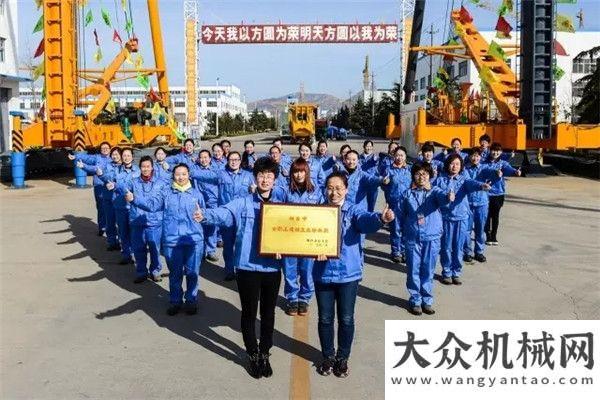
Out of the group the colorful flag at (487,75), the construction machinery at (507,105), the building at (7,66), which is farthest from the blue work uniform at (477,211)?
the building at (7,66)

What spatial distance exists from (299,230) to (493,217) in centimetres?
554

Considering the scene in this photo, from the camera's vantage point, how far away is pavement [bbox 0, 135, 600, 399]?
431 cm

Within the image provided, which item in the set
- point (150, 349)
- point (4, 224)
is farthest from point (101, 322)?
point (4, 224)

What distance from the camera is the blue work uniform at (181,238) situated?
564cm

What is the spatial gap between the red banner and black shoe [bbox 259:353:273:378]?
36.4 metres

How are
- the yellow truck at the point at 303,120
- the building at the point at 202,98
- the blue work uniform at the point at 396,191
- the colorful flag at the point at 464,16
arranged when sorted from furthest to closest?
1. the building at the point at 202,98
2. the yellow truck at the point at 303,120
3. the colorful flag at the point at 464,16
4. the blue work uniform at the point at 396,191

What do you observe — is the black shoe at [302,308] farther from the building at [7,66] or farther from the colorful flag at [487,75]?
the building at [7,66]

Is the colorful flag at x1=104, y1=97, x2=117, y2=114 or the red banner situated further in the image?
the red banner

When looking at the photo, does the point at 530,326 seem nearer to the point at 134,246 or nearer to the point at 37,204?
the point at 134,246

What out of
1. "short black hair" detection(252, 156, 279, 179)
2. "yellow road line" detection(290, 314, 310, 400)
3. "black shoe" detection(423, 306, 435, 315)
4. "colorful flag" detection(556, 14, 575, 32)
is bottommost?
"yellow road line" detection(290, 314, 310, 400)

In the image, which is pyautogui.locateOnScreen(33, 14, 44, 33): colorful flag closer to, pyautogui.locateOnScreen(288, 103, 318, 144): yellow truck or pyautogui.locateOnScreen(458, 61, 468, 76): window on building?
pyautogui.locateOnScreen(288, 103, 318, 144): yellow truck

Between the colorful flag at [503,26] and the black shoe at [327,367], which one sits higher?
the colorful flag at [503,26]

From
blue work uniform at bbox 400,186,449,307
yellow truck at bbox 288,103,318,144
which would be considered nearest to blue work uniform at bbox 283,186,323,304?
blue work uniform at bbox 400,186,449,307

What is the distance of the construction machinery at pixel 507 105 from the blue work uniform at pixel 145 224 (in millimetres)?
13132
